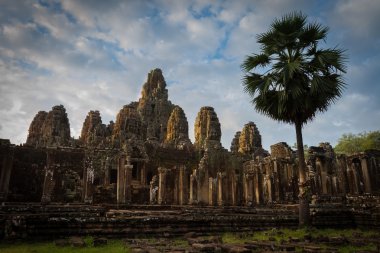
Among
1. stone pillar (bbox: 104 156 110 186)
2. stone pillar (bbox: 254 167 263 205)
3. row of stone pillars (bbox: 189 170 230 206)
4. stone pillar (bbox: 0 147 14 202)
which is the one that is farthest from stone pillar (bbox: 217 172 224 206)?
stone pillar (bbox: 0 147 14 202)

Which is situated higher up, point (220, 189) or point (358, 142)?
point (358, 142)

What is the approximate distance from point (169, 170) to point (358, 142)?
36.6m

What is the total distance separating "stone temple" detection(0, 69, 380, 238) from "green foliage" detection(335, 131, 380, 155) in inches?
583

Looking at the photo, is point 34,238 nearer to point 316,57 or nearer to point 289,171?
point 316,57

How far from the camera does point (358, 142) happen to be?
48000mm

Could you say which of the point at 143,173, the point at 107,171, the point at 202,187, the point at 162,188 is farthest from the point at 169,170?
the point at 143,173

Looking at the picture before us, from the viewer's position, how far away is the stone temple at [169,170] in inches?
840

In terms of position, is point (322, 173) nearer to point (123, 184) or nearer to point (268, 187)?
point (268, 187)

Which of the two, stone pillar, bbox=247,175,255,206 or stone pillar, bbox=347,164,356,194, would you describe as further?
stone pillar, bbox=247,175,255,206

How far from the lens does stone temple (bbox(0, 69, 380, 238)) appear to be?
21328 mm

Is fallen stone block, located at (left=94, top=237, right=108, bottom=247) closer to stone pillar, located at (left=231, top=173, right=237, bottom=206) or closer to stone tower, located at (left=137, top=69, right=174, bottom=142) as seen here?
stone pillar, located at (left=231, top=173, right=237, bottom=206)

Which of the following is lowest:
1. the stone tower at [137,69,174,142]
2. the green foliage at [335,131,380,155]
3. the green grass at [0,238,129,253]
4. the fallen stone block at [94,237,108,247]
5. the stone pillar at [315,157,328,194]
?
the green grass at [0,238,129,253]

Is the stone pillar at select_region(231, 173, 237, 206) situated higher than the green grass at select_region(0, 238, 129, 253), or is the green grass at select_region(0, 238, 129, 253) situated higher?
the stone pillar at select_region(231, 173, 237, 206)

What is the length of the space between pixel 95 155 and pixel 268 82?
2365 cm
